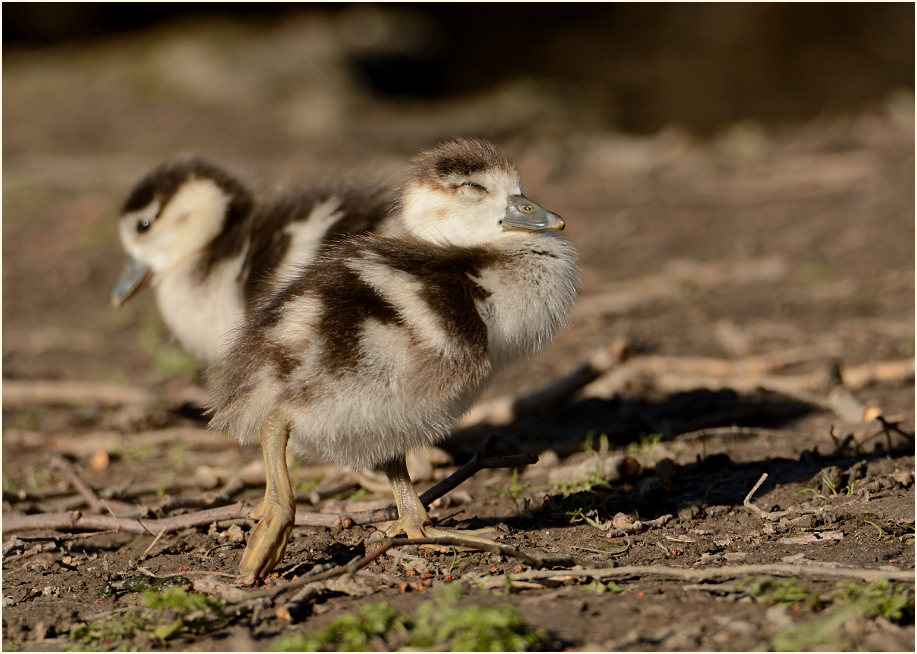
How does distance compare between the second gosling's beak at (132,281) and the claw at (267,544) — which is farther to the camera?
the second gosling's beak at (132,281)

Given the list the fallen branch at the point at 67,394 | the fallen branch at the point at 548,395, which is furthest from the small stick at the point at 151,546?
the fallen branch at the point at 67,394

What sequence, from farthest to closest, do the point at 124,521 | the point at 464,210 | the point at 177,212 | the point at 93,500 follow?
the point at 177,212
the point at 93,500
the point at 124,521
the point at 464,210

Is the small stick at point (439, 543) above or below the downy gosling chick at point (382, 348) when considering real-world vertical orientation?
below

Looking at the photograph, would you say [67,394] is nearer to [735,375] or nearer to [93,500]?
[93,500]

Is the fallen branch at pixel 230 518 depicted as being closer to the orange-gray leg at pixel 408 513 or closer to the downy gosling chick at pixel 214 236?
the orange-gray leg at pixel 408 513

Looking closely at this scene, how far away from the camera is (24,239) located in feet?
33.1

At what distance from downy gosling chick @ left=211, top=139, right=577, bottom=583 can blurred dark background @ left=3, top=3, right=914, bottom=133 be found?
1309cm

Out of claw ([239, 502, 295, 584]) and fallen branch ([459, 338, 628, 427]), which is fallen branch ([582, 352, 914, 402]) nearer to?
fallen branch ([459, 338, 628, 427])

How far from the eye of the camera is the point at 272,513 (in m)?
3.39

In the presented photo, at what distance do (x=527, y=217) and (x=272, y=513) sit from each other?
143cm

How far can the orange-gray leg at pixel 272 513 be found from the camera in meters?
3.28

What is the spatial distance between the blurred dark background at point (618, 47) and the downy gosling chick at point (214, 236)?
36.1 feet

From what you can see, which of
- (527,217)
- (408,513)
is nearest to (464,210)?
(527,217)

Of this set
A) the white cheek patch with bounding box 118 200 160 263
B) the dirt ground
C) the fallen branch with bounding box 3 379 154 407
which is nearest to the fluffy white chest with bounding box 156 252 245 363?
the white cheek patch with bounding box 118 200 160 263
